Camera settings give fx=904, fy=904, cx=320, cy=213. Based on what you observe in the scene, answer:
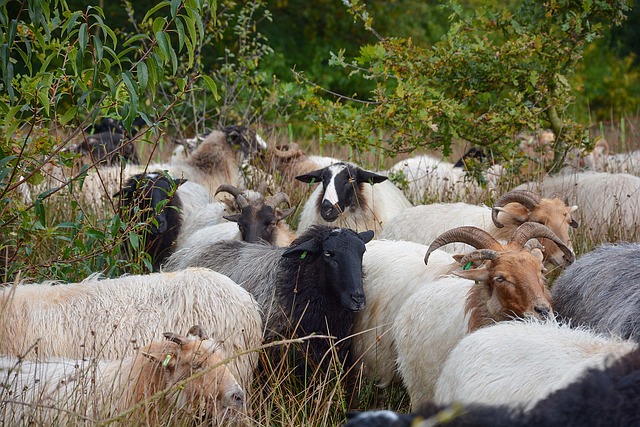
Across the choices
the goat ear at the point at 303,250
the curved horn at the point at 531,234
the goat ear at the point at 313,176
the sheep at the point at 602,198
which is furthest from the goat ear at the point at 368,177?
the curved horn at the point at 531,234

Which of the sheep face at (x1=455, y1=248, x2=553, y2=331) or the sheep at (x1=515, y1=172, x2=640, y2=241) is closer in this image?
the sheep face at (x1=455, y1=248, x2=553, y2=331)

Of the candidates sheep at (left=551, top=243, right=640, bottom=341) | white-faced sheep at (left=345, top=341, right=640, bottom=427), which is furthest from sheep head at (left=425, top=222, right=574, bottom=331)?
white-faced sheep at (left=345, top=341, right=640, bottom=427)

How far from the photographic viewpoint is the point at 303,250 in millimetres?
6621

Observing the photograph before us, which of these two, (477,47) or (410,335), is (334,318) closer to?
(410,335)

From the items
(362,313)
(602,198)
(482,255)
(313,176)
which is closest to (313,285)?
(362,313)

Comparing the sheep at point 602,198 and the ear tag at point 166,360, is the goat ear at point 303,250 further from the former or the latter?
the sheep at point 602,198

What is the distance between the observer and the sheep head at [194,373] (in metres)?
4.85

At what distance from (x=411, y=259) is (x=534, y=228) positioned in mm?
993

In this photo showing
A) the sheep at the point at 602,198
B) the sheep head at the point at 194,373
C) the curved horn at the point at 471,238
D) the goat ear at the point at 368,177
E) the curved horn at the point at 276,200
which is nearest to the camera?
the sheep head at the point at 194,373

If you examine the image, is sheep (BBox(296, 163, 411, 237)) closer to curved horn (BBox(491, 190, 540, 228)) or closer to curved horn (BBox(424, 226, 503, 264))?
curved horn (BBox(491, 190, 540, 228))

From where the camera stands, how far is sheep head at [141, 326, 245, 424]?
15.9ft

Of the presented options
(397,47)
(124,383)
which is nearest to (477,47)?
(397,47)

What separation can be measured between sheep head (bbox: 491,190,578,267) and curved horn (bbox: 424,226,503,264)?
1300 millimetres

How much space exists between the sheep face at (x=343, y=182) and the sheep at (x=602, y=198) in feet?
5.15
